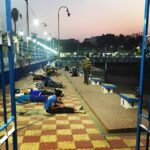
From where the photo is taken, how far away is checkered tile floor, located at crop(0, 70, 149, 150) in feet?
17.7

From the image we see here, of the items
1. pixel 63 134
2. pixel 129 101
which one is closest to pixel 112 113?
pixel 129 101

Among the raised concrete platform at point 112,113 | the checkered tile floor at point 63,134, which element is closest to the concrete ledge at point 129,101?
the raised concrete platform at point 112,113

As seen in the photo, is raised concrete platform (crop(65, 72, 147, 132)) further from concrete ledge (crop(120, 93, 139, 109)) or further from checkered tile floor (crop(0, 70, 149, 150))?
checkered tile floor (crop(0, 70, 149, 150))

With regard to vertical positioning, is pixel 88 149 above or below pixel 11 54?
below

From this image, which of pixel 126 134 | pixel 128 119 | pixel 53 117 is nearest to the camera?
pixel 126 134

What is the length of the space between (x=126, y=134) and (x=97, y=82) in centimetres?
921

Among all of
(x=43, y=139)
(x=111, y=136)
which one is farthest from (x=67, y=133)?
(x=111, y=136)

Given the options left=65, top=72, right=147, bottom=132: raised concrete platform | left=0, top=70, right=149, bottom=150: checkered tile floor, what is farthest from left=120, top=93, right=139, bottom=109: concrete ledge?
left=0, top=70, right=149, bottom=150: checkered tile floor

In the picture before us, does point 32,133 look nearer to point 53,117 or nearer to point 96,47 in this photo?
point 53,117

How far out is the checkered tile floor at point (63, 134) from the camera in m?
5.39

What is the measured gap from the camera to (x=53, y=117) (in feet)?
24.9

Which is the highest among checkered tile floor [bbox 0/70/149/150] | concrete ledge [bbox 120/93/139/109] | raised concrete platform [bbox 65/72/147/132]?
concrete ledge [bbox 120/93/139/109]

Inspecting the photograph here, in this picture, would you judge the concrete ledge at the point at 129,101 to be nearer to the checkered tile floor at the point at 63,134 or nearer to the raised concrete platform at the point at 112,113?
the raised concrete platform at the point at 112,113

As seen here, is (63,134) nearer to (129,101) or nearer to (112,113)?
(112,113)
